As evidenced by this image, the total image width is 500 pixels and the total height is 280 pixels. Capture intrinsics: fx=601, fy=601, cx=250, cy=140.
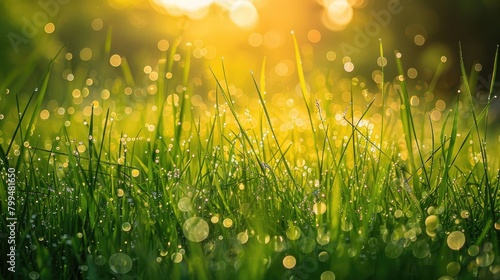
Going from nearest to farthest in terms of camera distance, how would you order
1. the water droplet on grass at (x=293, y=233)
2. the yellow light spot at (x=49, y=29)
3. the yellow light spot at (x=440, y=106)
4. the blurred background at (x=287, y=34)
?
the water droplet on grass at (x=293, y=233)
the yellow light spot at (x=49, y=29)
the yellow light spot at (x=440, y=106)
the blurred background at (x=287, y=34)

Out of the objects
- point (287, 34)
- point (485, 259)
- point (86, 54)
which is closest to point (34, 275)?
point (485, 259)

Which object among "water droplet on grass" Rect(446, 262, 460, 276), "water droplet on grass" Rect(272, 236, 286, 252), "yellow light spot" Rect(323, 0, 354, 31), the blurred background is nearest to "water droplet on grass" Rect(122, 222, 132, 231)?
"water droplet on grass" Rect(272, 236, 286, 252)

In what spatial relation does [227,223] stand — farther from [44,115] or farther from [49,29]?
[44,115]

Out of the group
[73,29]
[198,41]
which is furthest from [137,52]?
[73,29]

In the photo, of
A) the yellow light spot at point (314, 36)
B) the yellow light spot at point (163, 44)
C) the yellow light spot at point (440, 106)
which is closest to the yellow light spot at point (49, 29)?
the yellow light spot at point (440, 106)

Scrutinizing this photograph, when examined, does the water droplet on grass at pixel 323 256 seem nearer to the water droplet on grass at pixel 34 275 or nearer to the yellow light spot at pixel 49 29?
the water droplet on grass at pixel 34 275
